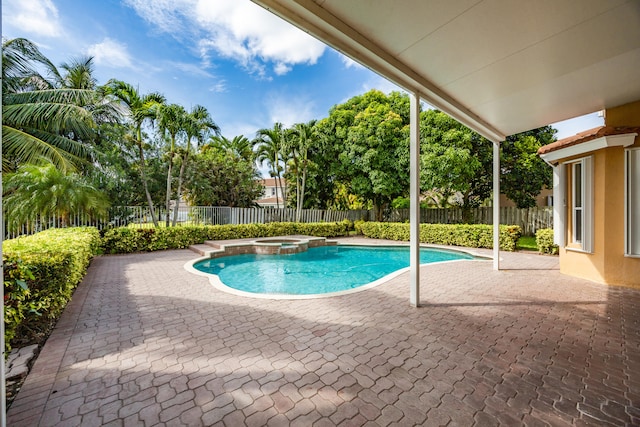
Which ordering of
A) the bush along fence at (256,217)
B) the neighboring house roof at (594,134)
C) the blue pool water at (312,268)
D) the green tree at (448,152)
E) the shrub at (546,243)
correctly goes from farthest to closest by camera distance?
the green tree at (448,152)
the bush along fence at (256,217)
the shrub at (546,243)
the blue pool water at (312,268)
the neighboring house roof at (594,134)

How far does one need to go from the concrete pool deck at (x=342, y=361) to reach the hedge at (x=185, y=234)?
553 cm

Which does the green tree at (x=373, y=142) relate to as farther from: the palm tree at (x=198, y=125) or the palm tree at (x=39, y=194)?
the palm tree at (x=39, y=194)

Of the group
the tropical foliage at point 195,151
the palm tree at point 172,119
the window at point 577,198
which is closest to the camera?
the window at point 577,198

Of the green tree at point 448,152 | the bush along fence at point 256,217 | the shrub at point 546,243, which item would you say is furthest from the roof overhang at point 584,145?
the bush along fence at point 256,217

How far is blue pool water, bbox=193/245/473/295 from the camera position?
658 cm

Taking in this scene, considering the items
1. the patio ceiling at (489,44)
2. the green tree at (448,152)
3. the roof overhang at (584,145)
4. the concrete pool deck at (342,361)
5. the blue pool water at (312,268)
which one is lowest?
the blue pool water at (312,268)

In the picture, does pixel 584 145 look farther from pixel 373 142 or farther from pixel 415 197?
pixel 373 142

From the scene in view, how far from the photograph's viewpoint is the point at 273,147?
15859mm

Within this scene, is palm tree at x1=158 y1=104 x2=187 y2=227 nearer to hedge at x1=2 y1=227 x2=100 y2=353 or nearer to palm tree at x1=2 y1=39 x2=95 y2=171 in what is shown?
palm tree at x1=2 y1=39 x2=95 y2=171

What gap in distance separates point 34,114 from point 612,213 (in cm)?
1636

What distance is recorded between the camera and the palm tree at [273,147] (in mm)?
15453

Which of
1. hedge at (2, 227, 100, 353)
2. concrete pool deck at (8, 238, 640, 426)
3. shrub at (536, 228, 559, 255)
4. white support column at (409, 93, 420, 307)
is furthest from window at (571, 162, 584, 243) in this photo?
hedge at (2, 227, 100, 353)

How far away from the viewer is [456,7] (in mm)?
2396

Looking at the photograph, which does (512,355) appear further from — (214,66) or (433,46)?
(214,66)
